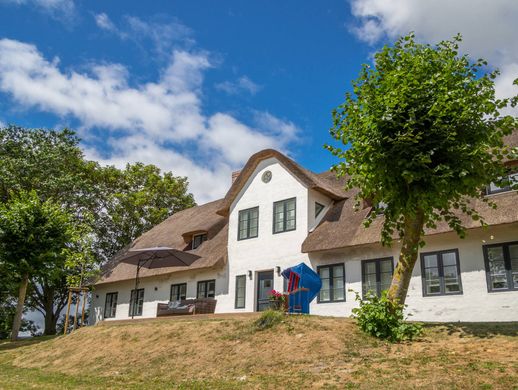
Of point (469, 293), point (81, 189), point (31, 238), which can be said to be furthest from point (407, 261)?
point (81, 189)

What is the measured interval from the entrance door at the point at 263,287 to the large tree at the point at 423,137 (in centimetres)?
904

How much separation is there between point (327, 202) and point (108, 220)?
71.6 feet

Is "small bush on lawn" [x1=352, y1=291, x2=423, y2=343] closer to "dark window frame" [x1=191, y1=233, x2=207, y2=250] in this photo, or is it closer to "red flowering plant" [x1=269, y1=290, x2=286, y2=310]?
"red flowering plant" [x1=269, y1=290, x2=286, y2=310]

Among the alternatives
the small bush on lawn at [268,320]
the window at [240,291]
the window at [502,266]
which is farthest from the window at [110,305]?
the window at [502,266]

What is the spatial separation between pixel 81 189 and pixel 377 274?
22678 mm

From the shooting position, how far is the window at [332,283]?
1839 cm

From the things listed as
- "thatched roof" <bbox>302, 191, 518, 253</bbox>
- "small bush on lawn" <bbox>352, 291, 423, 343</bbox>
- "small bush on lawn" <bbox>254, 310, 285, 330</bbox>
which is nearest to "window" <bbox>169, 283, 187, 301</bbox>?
"thatched roof" <bbox>302, 191, 518, 253</bbox>

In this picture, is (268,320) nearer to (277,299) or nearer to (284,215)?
(277,299)

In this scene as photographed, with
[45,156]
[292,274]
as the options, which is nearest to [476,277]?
[292,274]

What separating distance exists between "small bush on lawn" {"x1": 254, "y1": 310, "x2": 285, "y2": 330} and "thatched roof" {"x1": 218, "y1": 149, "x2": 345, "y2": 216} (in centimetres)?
806

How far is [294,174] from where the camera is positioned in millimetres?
21469

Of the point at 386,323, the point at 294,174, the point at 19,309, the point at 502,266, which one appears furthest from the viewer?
the point at 19,309

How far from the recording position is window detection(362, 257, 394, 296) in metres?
17.3

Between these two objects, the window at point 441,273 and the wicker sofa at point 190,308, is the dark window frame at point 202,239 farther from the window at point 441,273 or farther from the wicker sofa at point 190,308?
the window at point 441,273
